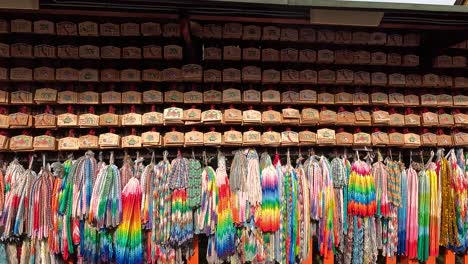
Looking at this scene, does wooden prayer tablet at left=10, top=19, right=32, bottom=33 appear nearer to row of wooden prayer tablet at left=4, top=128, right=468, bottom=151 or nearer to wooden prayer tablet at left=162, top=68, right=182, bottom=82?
row of wooden prayer tablet at left=4, top=128, right=468, bottom=151

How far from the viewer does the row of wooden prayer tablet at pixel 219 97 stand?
2.72 metres

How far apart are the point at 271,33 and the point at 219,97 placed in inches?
25.2

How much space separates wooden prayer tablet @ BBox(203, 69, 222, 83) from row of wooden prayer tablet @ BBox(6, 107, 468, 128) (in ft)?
0.72

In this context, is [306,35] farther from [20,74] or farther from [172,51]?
[20,74]

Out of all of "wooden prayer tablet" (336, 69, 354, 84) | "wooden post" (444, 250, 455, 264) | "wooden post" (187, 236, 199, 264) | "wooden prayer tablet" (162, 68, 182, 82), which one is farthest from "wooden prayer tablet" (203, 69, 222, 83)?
"wooden post" (444, 250, 455, 264)

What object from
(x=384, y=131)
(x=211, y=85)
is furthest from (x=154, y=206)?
(x=384, y=131)

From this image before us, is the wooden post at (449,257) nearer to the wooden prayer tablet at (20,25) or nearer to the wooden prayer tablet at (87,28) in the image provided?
the wooden prayer tablet at (87,28)

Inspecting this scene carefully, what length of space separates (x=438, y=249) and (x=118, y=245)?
2553 mm

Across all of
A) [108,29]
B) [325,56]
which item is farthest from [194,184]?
[325,56]

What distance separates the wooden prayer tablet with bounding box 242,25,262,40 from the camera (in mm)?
2770

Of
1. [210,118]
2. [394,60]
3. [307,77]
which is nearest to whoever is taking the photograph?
[210,118]

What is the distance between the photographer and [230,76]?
2807 mm

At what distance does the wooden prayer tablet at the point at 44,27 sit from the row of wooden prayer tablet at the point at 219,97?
0.43m

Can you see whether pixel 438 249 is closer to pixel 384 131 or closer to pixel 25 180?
pixel 384 131
